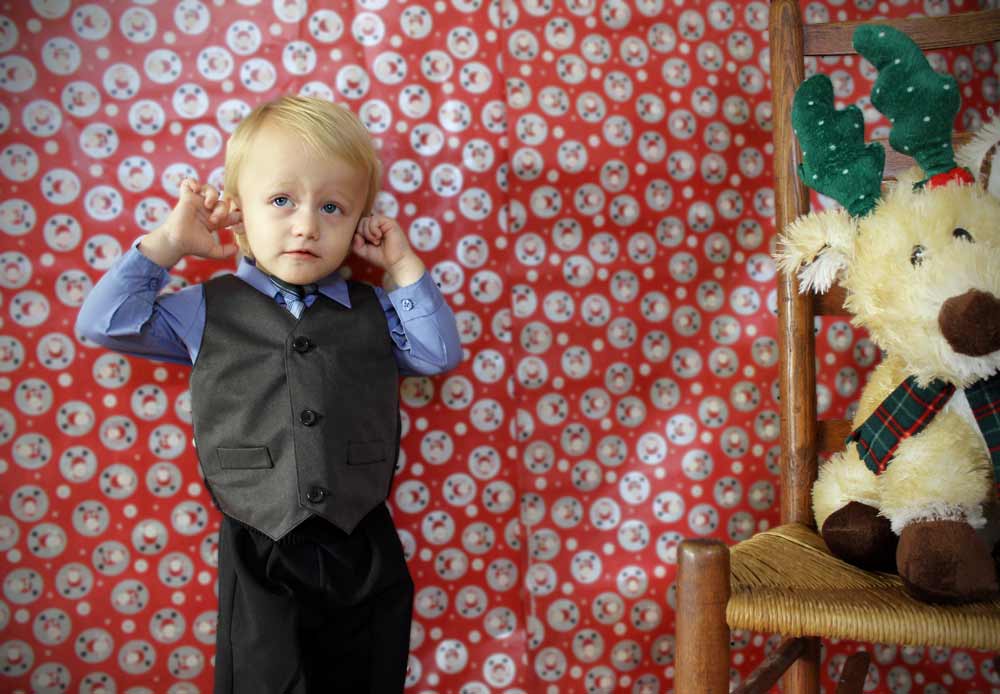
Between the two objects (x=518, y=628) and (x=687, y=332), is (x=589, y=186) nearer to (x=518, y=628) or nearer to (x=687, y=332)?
(x=687, y=332)

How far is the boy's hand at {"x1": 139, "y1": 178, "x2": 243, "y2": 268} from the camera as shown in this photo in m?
0.81

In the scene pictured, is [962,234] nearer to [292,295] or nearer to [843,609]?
[843,609]

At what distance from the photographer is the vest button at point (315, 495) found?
77 cm

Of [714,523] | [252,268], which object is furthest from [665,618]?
[252,268]

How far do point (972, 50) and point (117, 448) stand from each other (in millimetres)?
1340

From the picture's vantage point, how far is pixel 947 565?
601 mm

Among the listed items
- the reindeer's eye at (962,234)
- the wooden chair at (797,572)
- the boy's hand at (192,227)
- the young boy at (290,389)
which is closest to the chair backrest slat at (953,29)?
the wooden chair at (797,572)

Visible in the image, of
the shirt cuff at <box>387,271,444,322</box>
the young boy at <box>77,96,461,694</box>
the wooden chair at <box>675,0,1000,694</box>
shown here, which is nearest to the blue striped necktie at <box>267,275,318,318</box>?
the young boy at <box>77,96,461,694</box>

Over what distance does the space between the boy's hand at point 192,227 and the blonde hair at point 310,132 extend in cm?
3

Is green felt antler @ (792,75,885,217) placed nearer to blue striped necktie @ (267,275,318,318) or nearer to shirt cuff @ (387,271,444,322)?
shirt cuff @ (387,271,444,322)

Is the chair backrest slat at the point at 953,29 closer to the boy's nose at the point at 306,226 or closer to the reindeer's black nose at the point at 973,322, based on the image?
the reindeer's black nose at the point at 973,322

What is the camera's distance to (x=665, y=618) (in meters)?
1.05

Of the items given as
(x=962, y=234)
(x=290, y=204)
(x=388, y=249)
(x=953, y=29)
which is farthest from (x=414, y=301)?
(x=953, y=29)

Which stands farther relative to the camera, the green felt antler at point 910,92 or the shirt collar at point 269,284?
the shirt collar at point 269,284
